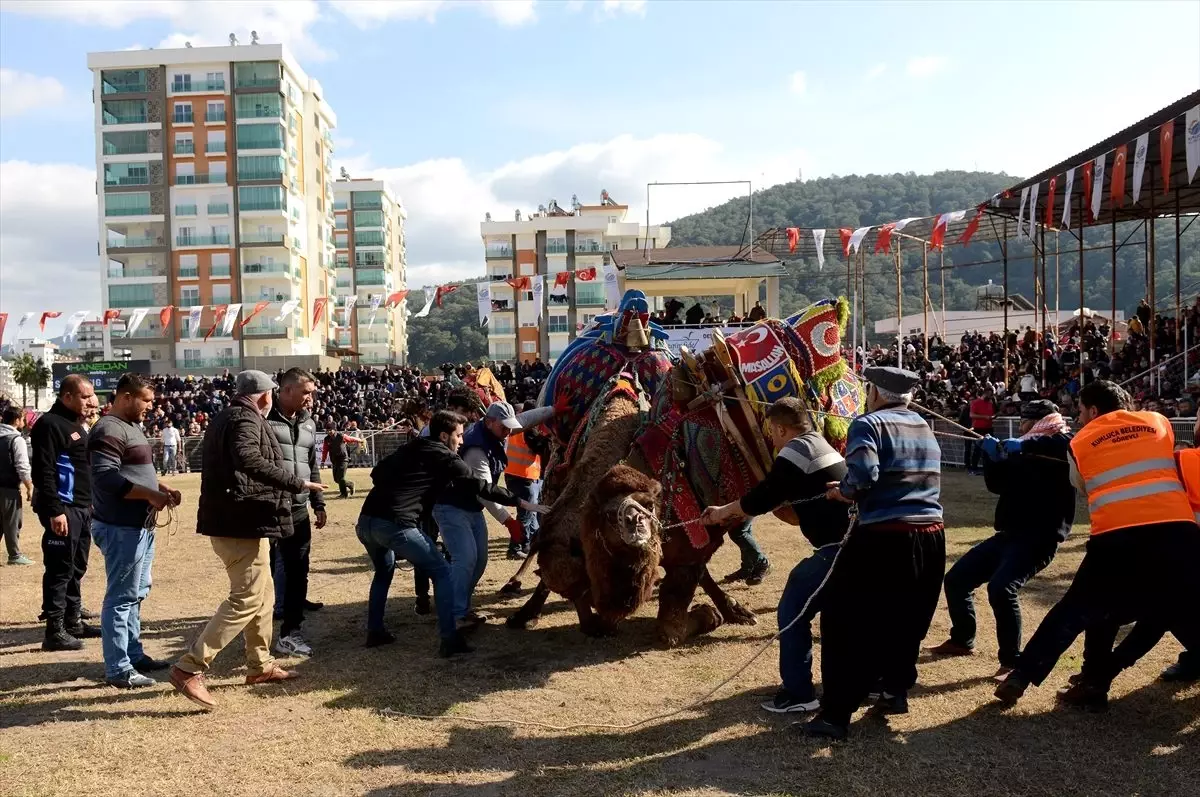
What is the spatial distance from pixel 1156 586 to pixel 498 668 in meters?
4.09

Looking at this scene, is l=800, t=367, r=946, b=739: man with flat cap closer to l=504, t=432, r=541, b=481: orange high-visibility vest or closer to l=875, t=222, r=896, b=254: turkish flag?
l=504, t=432, r=541, b=481: orange high-visibility vest

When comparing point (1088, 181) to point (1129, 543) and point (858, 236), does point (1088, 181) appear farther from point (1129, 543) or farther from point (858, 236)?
point (1129, 543)

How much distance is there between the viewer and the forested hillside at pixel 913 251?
68062mm

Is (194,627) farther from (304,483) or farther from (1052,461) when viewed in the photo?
(1052,461)

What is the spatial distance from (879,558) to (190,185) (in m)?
59.5

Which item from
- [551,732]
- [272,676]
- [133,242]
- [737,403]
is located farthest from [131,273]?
[551,732]

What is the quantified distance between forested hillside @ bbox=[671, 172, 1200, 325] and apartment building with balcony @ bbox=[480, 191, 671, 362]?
1277 centimetres

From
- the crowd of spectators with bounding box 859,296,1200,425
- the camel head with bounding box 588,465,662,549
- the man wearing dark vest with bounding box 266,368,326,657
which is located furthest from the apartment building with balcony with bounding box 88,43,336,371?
the camel head with bounding box 588,465,662,549

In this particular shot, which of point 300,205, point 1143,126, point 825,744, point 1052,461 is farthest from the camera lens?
point 300,205

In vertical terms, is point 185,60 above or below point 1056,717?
above

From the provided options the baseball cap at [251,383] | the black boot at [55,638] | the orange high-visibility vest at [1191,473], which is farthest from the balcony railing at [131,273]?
the orange high-visibility vest at [1191,473]

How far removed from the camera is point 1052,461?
611cm

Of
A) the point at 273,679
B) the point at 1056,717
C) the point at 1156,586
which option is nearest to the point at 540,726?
the point at 273,679

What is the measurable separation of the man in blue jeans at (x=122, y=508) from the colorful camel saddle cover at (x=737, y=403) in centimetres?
342
